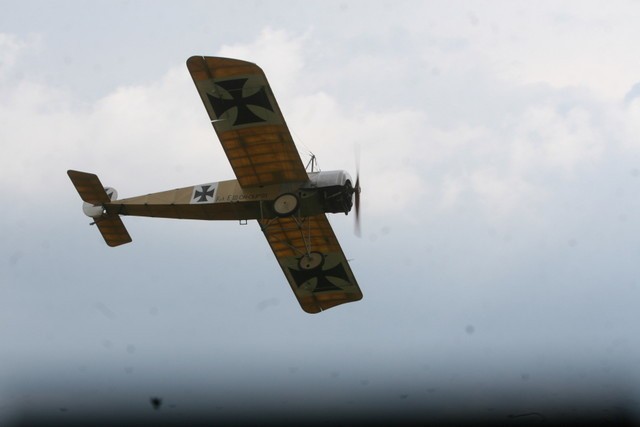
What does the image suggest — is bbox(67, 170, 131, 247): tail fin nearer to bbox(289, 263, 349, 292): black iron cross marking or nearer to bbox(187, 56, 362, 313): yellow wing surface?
bbox(187, 56, 362, 313): yellow wing surface

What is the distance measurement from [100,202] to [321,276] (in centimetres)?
685

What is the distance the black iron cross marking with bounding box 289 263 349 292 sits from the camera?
80.9ft

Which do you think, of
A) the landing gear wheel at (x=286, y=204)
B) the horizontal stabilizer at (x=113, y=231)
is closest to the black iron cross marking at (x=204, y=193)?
the landing gear wheel at (x=286, y=204)

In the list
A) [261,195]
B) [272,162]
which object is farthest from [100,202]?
[272,162]

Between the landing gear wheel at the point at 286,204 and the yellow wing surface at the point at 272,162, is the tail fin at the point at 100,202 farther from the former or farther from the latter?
the landing gear wheel at the point at 286,204

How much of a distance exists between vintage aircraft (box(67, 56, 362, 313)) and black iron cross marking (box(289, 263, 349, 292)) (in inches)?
1.2

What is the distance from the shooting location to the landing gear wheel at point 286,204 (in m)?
21.3

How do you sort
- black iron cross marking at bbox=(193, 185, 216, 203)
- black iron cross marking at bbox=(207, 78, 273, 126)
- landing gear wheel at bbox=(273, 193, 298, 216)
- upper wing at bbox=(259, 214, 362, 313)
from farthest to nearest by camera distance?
upper wing at bbox=(259, 214, 362, 313) → black iron cross marking at bbox=(193, 185, 216, 203) → landing gear wheel at bbox=(273, 193, 298, 216) → black iron cross marking at bbox=(207, 78, 273, 126)

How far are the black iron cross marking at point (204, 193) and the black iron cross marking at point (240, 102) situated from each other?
8.23ft

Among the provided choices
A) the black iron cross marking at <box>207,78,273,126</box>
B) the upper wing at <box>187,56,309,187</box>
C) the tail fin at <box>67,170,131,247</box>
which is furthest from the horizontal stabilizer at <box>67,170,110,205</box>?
the black iron cross marking at <box>207,78,273,126</box>

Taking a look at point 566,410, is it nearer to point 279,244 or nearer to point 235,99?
point 235,99

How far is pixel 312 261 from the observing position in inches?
949

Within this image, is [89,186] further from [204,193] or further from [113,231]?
[204,193]

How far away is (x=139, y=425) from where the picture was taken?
13.6 meters
